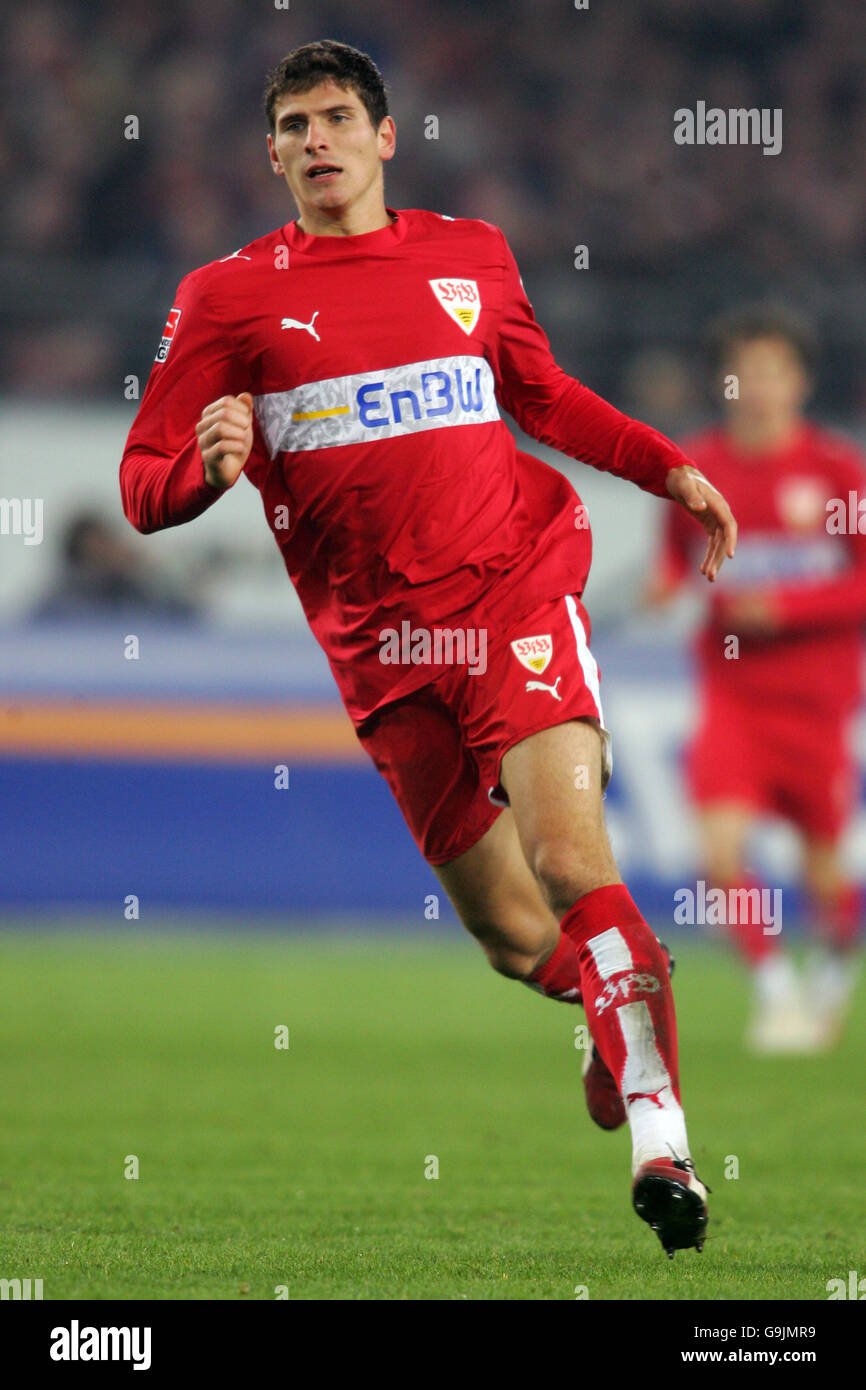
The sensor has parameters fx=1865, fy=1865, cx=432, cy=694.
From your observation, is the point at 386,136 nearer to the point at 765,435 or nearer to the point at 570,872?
the point at 570,872

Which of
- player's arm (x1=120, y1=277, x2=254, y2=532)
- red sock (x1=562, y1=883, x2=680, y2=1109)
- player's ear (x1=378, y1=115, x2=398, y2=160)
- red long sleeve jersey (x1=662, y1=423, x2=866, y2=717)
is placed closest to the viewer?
red sock (x1=562, y1=883, x2=680, y2=1109)

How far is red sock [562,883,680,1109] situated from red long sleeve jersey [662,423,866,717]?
166 inches

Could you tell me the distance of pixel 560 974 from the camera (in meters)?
4.45

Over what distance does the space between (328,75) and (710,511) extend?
124 centimetres

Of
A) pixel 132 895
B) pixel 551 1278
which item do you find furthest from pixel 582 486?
pixel 551 1278

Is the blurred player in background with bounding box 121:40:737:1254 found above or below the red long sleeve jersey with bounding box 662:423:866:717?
below

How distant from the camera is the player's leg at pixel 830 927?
7645 millimetres

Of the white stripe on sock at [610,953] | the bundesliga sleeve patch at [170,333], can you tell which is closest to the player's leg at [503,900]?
the white stripe on sock at [610,953]

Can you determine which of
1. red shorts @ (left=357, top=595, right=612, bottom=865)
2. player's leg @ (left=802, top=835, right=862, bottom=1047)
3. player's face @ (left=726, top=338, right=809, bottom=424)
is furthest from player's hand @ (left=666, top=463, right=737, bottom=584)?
player's leg @ (left=802, top=835, right=862, bottom=1047)

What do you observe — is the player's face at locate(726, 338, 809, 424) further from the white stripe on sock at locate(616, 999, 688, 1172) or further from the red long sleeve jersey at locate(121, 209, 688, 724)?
the white stripe on sock at locate(616, 999, 688, 1172)

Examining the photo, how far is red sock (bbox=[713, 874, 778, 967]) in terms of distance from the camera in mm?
7348

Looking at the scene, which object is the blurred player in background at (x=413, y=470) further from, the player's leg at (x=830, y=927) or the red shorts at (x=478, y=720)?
the player's leg at (x=830, y=927)

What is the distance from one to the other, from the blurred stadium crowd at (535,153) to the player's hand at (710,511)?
291 inches

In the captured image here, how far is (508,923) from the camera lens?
4.36 m
